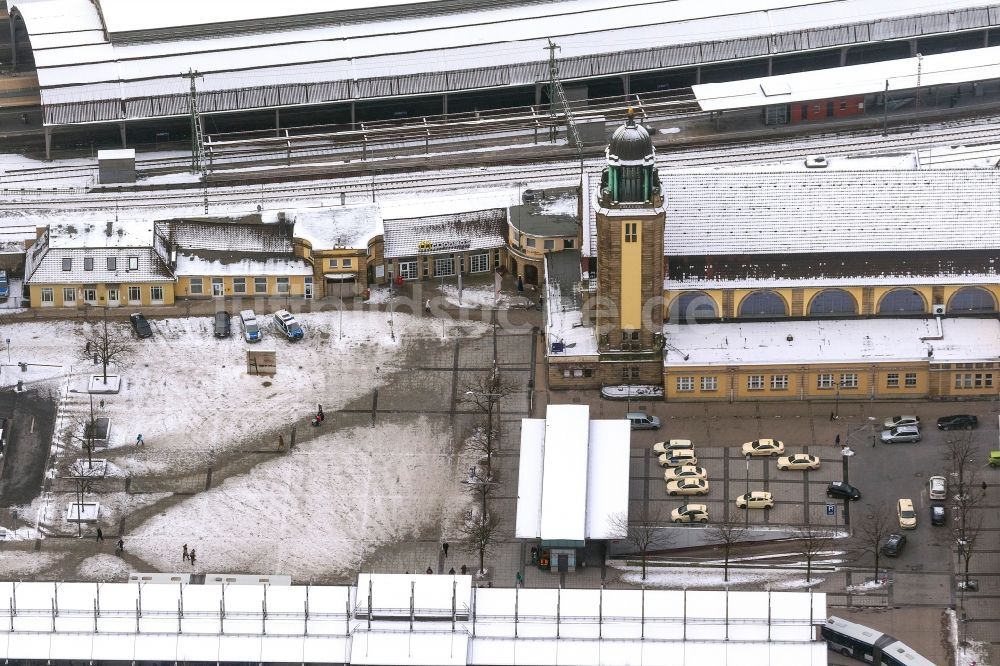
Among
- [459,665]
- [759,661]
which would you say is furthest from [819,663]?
[459,665]

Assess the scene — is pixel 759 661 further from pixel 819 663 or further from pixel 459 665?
pixel 459 665

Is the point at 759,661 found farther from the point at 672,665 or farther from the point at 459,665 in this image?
the point at 459,665

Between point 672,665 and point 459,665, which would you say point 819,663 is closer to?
point 672,665
